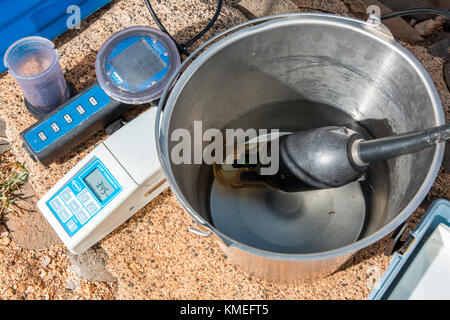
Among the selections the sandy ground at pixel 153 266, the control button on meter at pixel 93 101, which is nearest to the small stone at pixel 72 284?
the sandy ground at pixel 153 266

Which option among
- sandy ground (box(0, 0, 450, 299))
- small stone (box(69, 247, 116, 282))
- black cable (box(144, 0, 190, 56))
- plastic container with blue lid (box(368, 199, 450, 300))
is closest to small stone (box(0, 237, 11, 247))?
sandy ground (box(0, 0, 450, 299))

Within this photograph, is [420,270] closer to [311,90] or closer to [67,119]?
[311,90]

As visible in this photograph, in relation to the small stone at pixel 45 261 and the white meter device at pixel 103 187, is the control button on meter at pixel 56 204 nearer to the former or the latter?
the white meter device at pixel 103 187

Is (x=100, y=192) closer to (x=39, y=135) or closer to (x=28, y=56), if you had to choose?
(x=39, y=135)

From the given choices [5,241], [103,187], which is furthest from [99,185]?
[5,241]

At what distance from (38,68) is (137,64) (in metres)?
0.21

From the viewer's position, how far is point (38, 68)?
1.04m

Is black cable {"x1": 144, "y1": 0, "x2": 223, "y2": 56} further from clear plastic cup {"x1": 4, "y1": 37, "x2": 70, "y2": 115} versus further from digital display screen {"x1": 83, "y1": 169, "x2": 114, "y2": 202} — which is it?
digital display screen {"x1": 83, "y1": 169, "x2": 114, "y2": 202}

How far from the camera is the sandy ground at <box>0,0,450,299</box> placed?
99 cm

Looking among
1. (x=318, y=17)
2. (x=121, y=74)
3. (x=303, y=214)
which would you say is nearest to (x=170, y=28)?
(x=121, y=74)

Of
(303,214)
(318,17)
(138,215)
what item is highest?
A: (318,17)

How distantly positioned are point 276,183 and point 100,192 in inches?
13.7

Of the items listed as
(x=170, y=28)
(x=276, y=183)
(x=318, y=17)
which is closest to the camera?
(x=318, y=17)

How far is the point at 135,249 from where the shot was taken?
1.02m
